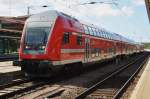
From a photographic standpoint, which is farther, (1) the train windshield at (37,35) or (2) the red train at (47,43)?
(1) the train windshield at (37,35)

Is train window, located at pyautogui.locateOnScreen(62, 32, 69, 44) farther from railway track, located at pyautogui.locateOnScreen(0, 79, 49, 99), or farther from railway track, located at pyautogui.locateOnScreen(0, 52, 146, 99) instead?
railway track, located at pyautogui.locateOnScreen(0, 79, 49, 99)

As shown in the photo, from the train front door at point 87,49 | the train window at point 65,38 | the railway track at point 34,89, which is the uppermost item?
the train window at point 65,38

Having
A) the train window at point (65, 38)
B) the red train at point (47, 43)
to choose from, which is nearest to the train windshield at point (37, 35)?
the red train at point (47, 43)

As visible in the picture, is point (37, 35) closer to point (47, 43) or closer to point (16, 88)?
point (47, 43)

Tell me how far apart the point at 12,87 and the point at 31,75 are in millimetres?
1873

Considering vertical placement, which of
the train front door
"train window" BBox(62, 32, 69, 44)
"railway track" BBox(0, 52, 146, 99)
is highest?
Result: "train window" BBox(62, 32, 69, 44)

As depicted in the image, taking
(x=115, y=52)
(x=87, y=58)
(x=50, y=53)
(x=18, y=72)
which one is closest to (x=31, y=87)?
(x=50, y=53)

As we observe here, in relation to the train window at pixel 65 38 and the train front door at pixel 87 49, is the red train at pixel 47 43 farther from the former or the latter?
the train front door at pixel 87 49

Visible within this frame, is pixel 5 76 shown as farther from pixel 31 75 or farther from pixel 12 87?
pixel 12 87

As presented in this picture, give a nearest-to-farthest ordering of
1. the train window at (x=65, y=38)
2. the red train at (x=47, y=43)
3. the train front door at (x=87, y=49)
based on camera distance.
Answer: the red train at (x=47, y=43) < the train window at (x=65, y=38) < the train front door at (x=87, y=49)

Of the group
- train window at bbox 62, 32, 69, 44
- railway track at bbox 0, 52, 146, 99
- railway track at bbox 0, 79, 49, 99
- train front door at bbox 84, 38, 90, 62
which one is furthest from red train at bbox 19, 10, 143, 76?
train front door at bbox 84, 38, 90, 62

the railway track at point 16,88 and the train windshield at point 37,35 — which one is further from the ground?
the train windshield at point 37,35

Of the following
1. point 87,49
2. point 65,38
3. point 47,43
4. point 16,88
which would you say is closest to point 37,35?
point 47,43

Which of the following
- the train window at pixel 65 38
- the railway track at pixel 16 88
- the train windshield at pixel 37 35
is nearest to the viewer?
the railway track at pixel 16 88
